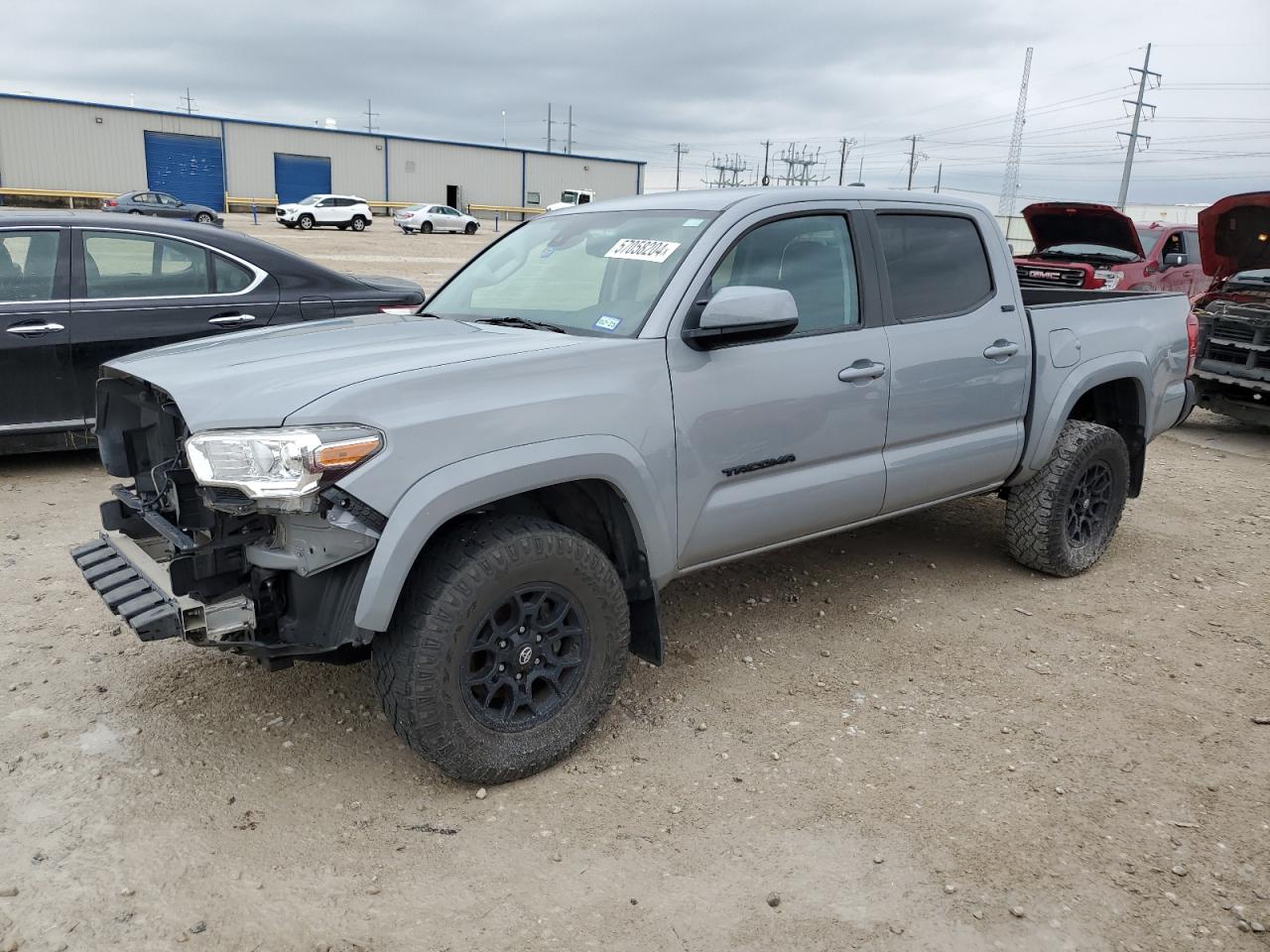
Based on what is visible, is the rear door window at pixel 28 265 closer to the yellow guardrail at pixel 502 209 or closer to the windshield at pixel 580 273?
the windshield at pixel 580 273

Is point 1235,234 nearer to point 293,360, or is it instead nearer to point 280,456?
point 293,360

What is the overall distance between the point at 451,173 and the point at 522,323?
192 feet

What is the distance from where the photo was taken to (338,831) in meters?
2.89

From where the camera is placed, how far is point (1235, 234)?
912 centimetres

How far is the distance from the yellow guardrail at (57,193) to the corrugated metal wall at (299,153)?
6.39 m

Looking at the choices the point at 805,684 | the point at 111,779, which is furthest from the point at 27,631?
the point at 805,684

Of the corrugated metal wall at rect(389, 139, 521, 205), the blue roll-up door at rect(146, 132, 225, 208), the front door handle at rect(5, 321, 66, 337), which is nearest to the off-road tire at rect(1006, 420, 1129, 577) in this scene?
the front door handle at rect(5, 321, 66, 337)

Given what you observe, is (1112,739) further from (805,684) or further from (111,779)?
(111,779)

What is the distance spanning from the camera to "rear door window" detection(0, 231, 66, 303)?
567cm

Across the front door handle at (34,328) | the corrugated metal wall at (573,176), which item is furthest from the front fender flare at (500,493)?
the corrugated metal wall at (573,176)

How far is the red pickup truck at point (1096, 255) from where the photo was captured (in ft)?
35.9

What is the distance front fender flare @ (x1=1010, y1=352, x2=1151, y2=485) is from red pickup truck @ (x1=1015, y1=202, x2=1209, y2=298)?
6.03 meters

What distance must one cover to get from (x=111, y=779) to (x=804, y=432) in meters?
2.56

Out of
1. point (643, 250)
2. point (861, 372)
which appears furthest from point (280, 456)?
point (861, 372)
